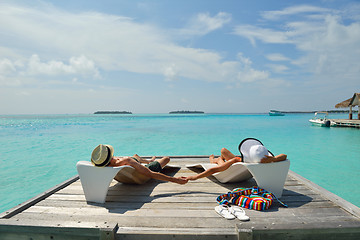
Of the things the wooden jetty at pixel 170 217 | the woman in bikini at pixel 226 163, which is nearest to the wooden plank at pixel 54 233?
the wooden jetty at pixel 170 217

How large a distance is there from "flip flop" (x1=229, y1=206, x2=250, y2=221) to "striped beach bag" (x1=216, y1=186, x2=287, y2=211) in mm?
172

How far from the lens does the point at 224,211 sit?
8.33ft

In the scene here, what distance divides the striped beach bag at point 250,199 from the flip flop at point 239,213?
0.17m

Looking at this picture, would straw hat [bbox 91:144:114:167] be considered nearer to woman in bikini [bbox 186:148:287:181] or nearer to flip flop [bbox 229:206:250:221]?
woman in bikini [bbox 186:148:287:181]

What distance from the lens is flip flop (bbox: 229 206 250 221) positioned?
2396 mm

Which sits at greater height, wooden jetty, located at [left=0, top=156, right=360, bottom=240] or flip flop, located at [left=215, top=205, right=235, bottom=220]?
flip flop, located at [left=215, top=205, right=235, bottom=220]

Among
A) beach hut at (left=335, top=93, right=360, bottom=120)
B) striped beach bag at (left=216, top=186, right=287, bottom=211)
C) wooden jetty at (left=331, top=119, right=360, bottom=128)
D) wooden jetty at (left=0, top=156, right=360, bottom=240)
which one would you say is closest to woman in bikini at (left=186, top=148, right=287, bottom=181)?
wooden jetty at (left=0, top=156, right=360, bottom=240)

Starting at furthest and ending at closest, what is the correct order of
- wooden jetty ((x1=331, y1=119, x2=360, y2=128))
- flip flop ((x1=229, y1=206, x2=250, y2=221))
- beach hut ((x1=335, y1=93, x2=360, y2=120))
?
beach hut ((x1=335, y1=93, x2=360, y2=120))
wooden jetty ((x1=331, y1=119, x2=360, y2=128))
flip flop ((x1=229, y1=206, x2=250, y2=221))

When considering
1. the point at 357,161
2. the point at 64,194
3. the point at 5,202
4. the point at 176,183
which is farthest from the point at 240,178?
the point at 357,161

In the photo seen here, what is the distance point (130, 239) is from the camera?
2115mm

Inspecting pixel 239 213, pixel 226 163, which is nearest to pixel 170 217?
pixel 239 213

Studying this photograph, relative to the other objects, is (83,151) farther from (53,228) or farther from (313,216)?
(313,216)

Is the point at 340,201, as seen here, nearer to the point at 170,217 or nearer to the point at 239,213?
the point at 239,213

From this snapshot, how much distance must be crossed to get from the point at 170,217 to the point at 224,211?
666mm
